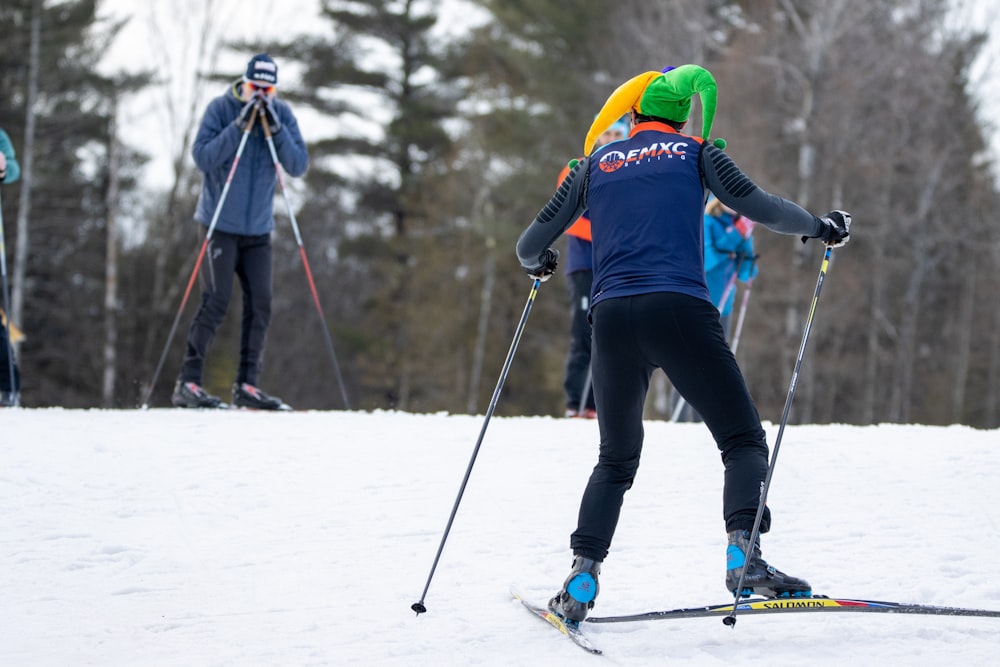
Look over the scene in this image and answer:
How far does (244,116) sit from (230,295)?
1244 millimetres

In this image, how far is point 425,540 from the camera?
4.75 m

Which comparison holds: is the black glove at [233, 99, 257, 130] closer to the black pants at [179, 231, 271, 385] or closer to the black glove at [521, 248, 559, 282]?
the black pants at [179, 231, 271, 385]

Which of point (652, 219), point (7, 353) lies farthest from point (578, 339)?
point (7, 353)

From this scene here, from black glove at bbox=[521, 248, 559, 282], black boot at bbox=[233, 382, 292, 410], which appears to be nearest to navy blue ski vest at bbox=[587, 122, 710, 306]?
black glove at bbox=[521, 248, 559, 282]

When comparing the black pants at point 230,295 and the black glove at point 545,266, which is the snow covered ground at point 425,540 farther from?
the black glove at point 545,266

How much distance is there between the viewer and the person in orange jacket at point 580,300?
23.2ft

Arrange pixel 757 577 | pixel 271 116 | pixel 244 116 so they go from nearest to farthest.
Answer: pixel 757 577 → pixel 244 116 → pixel 271 116

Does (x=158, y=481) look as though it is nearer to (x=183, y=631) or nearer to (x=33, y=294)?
(x=183, y=631)

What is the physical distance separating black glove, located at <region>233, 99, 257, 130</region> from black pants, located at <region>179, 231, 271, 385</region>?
2.49 ft

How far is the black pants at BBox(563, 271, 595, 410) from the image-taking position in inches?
282

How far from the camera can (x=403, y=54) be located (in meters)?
26.5

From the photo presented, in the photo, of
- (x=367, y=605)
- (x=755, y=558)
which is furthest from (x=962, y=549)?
(x=367, y=605)

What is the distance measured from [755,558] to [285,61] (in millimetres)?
21552

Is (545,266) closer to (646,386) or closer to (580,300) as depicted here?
(646,386)
